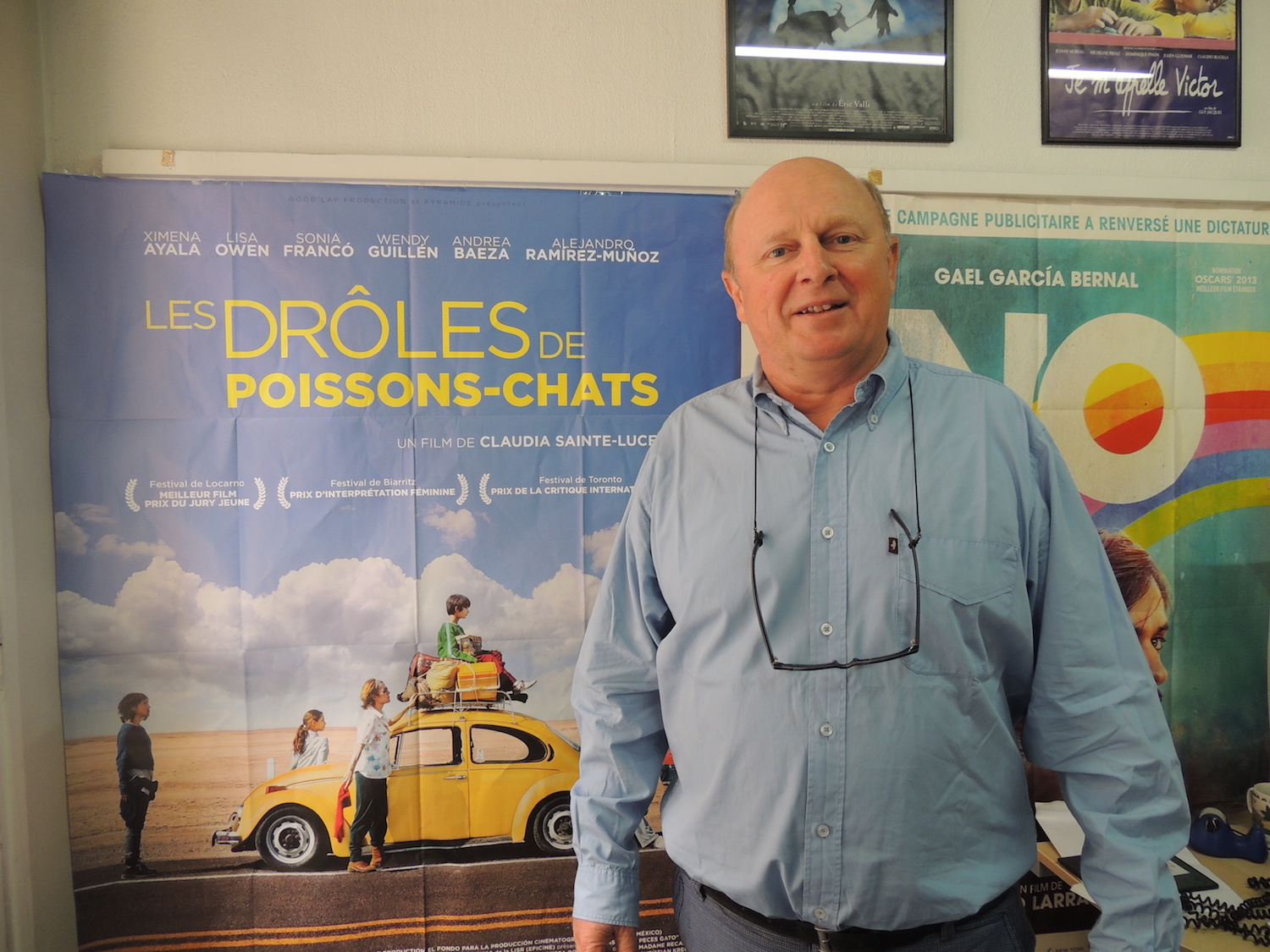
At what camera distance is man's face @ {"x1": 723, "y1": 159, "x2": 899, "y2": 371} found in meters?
0.95

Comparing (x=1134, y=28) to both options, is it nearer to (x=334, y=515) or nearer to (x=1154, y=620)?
(x=1154, y=620)

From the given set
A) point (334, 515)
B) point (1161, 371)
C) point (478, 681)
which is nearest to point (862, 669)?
point (478, 681)

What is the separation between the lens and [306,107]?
147 cm

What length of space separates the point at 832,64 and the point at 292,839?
1.96 meters

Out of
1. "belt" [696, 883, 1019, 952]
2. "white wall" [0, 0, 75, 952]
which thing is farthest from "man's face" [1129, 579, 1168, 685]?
"white wall" [0, 0, 75, 952]

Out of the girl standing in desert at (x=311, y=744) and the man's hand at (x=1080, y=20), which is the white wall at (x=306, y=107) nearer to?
the man's hand at (x=1080, y=20)

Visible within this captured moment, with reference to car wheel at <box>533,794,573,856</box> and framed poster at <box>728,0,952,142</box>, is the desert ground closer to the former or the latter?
car wheel at <box>533,794,573,856</box>

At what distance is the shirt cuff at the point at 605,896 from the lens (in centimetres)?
100

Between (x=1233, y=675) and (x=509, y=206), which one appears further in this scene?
(x=1233, y=675)

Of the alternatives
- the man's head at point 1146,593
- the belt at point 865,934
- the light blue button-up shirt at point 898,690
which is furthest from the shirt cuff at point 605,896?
the man's head at point 1146,593

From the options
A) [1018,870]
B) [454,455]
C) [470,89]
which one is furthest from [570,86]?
[1018,870]

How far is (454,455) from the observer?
149 centimetres

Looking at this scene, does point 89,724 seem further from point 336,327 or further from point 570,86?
point 570,86

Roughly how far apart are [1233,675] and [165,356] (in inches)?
94.1
